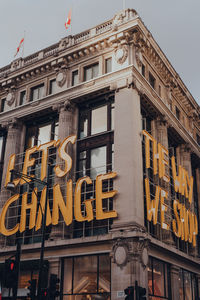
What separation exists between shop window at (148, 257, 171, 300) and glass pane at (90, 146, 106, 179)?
7.96 meters

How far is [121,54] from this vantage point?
33.1 meters

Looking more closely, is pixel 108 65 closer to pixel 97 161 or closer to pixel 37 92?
pixel 37 92

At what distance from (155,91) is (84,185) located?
1203 cm

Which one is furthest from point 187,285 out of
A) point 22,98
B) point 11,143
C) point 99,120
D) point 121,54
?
point 22,98

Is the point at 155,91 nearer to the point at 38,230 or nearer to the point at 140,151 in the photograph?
the point at 140,151

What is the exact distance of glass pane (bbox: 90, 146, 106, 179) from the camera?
30562mm

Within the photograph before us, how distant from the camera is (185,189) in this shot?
122 ft

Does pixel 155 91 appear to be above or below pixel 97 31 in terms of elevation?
below

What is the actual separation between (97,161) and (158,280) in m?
10.6

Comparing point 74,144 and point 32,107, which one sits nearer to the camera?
point 74,144

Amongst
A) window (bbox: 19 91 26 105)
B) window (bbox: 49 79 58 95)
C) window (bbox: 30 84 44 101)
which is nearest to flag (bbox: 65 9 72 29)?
window (bbox: 49 79 58 95)

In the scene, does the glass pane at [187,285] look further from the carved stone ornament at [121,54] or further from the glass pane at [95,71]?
the carved stone ornament at [121,54]

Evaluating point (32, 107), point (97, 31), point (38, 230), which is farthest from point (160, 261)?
point (97, 31)

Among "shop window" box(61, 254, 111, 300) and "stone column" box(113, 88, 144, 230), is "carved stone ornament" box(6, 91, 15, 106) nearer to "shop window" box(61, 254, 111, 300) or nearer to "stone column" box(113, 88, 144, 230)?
"stone column" box(113, 88, 144, 230)
